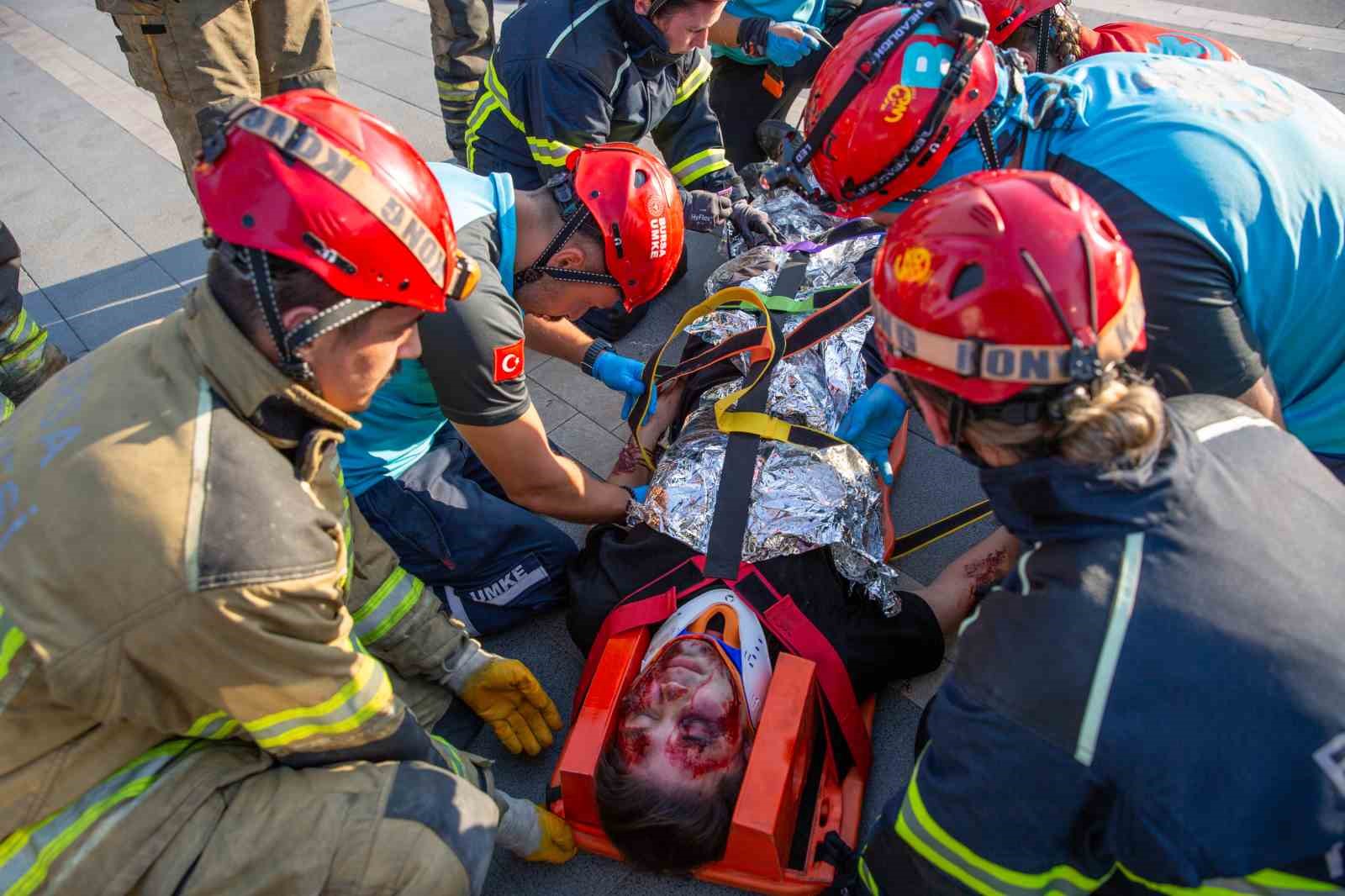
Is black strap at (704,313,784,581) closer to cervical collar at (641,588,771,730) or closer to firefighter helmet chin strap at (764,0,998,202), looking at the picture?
cervical collar at (641,588,771,730)

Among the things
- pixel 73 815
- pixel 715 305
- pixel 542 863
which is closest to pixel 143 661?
pixel 73 815

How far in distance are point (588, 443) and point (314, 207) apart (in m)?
2.29

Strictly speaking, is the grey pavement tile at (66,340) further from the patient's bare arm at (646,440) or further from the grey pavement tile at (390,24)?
the grey pavement tile at (390,24)

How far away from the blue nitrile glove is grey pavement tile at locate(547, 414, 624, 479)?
3.67 ft

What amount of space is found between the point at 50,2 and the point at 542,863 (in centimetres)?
1170

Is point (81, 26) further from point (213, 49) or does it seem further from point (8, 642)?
point (8, 642)

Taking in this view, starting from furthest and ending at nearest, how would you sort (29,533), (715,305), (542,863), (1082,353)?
(715,305)
(542,863)
(29,533)
(1082,353)

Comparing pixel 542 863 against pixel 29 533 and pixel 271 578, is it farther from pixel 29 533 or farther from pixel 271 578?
pixel 29 533

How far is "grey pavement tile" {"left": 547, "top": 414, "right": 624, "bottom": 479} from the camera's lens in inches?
149

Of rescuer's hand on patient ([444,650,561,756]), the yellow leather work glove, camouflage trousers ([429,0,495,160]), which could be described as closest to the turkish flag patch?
rescuer's hand on patient ([444,650,561,756])

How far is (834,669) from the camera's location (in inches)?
98.3

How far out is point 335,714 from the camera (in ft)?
5.97

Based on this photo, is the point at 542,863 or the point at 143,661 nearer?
the point at 143,661

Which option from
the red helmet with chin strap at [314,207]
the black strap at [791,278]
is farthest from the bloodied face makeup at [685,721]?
the black strap at [791,278]
